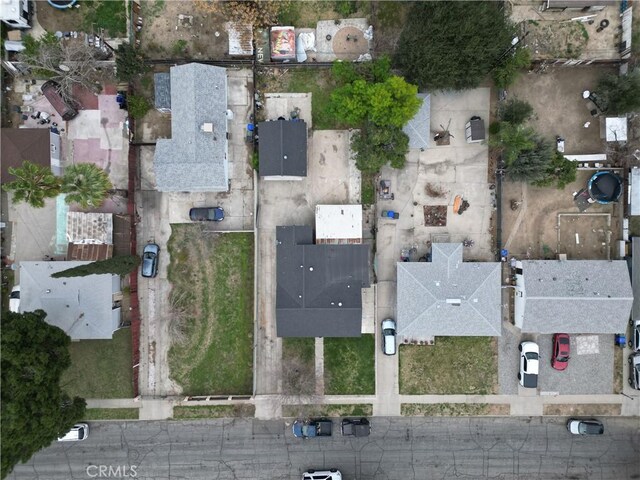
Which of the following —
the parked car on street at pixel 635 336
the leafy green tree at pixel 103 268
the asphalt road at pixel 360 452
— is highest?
the leafy green tree at pixel 103 268

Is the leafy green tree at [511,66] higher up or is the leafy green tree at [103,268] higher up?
the leafy green tree at [511,66]

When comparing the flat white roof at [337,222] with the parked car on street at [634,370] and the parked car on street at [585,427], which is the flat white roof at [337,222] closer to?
the parked car on street at [585,427]

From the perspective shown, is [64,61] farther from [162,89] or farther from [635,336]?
[635,336]

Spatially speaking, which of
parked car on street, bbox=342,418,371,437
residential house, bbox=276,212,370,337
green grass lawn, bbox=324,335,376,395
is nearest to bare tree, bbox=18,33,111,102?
residential house, bbox=276,212,370,337

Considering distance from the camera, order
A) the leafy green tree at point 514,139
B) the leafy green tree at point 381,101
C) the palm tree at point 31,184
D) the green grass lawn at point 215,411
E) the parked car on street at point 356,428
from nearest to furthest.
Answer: the palm tree at point 31,184, the leafy green tree at point 381,101, the leafy green tree at point 514,139, the parked car on street at point 356,428, the green grass lawn at point 215,411

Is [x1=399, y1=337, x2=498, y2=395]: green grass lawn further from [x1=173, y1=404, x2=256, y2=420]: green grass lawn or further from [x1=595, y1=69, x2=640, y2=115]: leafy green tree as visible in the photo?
[x1=595, y1=69, x2=640, y2=115]: leafy green tree

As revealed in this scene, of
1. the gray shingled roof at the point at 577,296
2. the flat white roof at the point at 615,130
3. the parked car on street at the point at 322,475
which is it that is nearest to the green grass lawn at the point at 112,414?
the parked car on street at the point at 322,475

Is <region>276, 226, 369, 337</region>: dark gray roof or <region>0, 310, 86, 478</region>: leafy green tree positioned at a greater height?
<region>276, 226, 369, 337</region>: dark gray roof
